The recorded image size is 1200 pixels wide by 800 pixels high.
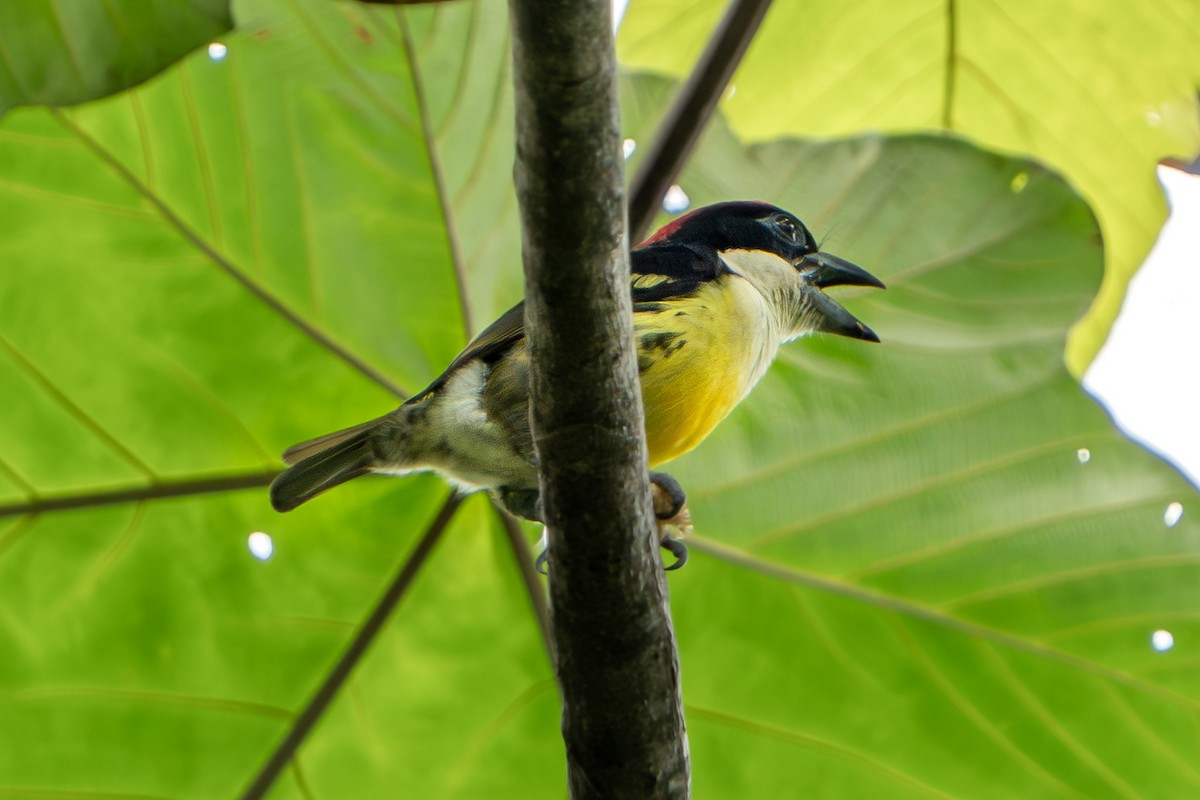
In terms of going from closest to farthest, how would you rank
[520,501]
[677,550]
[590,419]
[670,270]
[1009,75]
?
[590,419] → [677,550] → [520,501] → [670,270] → [1009,75]

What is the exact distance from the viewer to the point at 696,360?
1.77 m

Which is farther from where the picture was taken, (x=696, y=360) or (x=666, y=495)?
(x=696, y=360)

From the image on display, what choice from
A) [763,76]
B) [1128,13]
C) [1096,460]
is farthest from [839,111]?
[1096,460]

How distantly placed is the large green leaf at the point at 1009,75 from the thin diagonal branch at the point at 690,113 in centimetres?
70

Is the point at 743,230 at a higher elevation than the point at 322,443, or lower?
higher

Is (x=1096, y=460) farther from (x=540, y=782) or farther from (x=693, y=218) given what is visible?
(x=540, y=782)

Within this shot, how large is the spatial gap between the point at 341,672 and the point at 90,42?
1052 millimetres

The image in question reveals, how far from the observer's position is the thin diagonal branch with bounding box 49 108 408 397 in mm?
1962

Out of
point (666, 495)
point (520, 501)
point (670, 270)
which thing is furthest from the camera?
point (670, 270)

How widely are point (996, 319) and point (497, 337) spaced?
0.84 meters

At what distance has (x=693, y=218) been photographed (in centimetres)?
203

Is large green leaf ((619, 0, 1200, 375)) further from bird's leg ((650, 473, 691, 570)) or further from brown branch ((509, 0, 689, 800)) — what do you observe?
brown branch ((509, 0, 689, 800))

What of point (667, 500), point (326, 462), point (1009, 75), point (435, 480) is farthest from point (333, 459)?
point (1009, 75)

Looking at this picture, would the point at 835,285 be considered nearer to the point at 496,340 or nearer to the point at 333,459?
the point at 496,340
